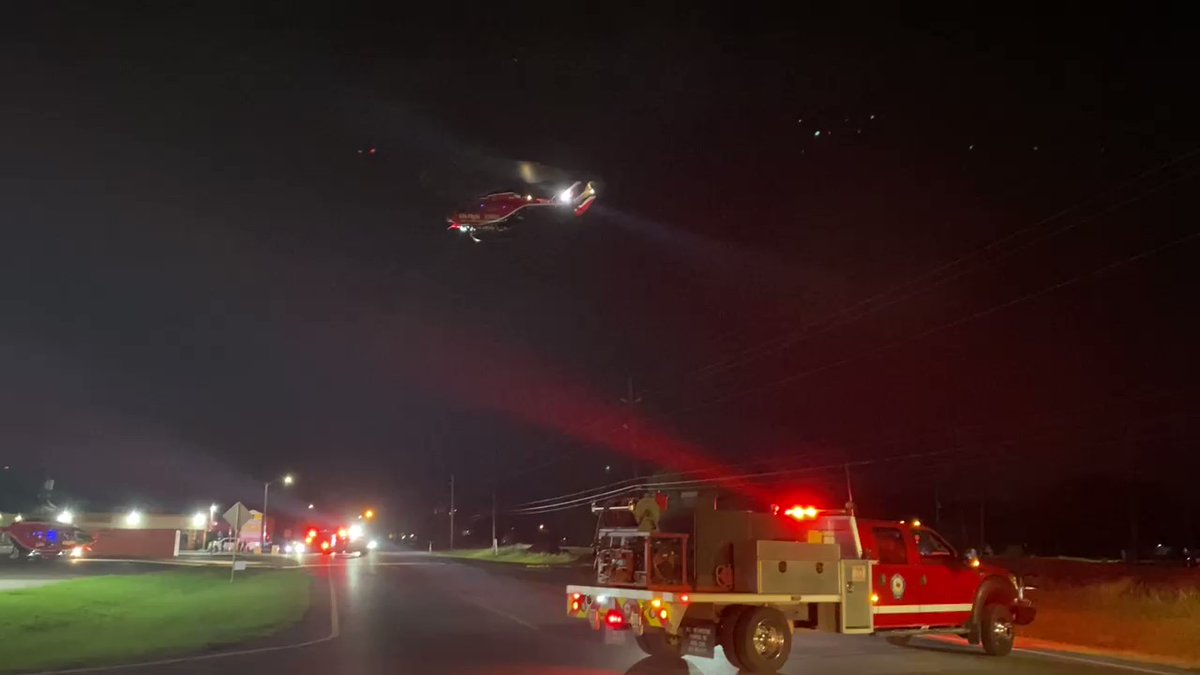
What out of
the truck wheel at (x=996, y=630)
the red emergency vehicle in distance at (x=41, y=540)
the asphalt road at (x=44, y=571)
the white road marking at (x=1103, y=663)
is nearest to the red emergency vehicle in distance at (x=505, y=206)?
the truck wheel at (x=996, y=630)

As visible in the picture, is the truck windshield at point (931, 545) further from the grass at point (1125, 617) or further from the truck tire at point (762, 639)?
the grass at point (1125, 617)

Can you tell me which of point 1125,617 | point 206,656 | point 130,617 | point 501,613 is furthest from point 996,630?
point 130,617

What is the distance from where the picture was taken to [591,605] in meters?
13.5

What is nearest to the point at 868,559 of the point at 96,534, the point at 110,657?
the point at 110,657

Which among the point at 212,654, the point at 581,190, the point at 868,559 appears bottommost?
the point at 212,654

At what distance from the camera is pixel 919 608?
47.1ft

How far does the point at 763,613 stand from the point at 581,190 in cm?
987

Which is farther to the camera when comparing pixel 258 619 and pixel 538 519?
pixel 538 519

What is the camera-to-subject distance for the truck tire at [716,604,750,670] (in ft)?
40.4

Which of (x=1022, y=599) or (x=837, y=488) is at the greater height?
(x=837, y=488)

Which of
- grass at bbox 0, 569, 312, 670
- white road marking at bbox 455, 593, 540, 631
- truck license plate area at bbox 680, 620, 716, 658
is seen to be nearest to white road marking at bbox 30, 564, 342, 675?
grass at bbox 0, 569, 312, 670

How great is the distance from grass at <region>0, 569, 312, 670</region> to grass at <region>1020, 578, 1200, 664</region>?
15.9 m

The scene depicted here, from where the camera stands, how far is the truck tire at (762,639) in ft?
40.2

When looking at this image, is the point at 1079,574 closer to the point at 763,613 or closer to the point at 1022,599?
the point at 1022,599
